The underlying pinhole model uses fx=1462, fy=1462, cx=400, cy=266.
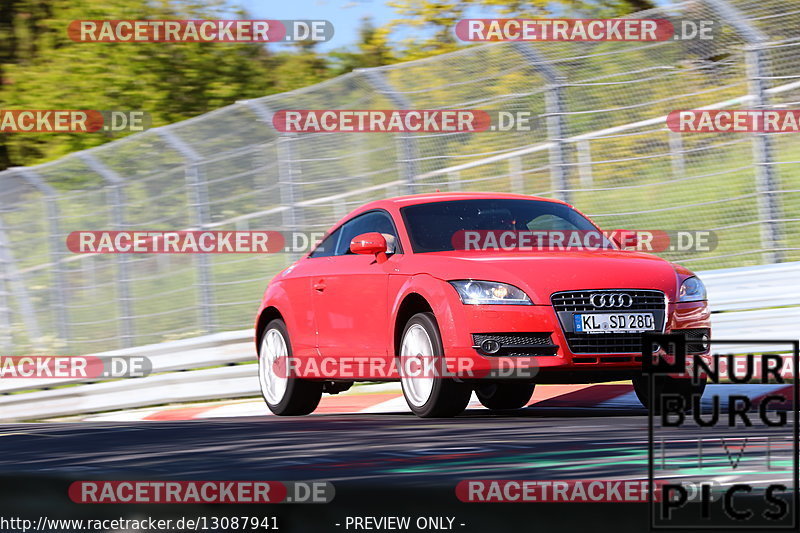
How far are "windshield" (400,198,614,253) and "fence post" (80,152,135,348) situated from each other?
239 inches

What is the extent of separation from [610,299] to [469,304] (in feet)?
2.99

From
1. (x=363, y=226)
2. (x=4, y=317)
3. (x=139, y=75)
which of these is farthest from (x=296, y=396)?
(x=139, y=75)

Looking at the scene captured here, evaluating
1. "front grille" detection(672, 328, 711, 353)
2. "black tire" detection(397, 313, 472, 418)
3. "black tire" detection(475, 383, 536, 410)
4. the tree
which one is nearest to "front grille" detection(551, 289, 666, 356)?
"front grille" detection(672, 328, 711, 353)

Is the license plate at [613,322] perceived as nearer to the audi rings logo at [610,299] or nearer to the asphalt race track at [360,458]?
the audi rings logo at [610,299]

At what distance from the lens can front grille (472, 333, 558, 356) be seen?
9164 millimetres

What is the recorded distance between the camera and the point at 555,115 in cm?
1372

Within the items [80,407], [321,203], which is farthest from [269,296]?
[80,407]

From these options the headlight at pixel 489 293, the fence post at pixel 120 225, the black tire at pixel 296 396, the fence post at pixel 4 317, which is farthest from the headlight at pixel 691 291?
the fence post at pixel 4 317

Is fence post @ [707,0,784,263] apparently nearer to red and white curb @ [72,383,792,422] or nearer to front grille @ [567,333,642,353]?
red and white curb @ [72,383,792,422]

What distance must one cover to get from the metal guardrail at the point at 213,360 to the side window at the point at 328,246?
253 cm

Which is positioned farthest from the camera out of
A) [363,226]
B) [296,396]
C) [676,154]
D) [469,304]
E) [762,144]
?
[676,154]

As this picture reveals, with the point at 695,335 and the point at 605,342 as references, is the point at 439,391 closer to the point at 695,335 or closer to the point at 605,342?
the point at 605,342

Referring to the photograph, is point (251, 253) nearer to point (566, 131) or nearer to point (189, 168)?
point (189, 168)

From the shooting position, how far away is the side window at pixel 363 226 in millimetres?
10773
